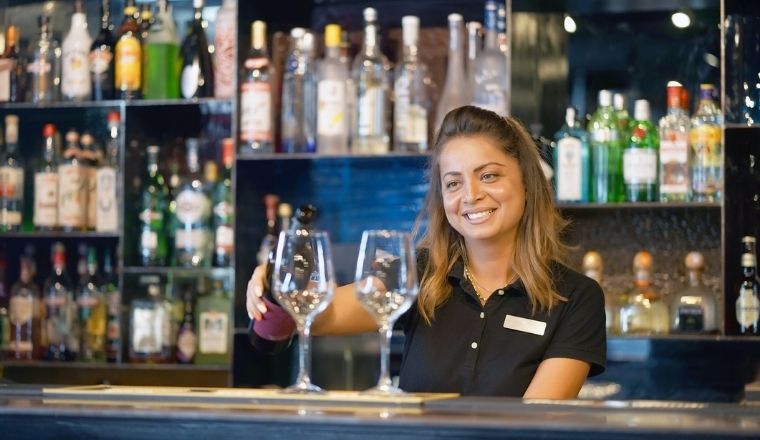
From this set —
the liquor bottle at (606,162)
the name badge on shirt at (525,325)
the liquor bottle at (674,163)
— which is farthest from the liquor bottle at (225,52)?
the name badge on shirt at (525,325)

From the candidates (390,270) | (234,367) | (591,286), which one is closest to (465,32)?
(234,367)

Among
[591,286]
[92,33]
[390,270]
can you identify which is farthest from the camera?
[92,33]

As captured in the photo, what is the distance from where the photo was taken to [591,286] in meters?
2.14

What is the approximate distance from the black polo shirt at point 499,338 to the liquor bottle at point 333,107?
113cm

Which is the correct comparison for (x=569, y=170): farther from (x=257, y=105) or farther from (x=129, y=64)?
(x=129, y=64)

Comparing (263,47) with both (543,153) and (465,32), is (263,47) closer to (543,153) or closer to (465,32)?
(465,32)

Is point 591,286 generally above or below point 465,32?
below

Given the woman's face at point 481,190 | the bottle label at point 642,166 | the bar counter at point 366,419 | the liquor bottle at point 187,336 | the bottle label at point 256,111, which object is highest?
the bottle label at point 256,111

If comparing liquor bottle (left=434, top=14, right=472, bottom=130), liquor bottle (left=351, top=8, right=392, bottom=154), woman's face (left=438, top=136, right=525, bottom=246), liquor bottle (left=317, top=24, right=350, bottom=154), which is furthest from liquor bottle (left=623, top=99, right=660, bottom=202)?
woman's face (left=438, top=136, right=525, bottom=246)

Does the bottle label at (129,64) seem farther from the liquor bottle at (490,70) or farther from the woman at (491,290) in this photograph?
the woman at (491,290)

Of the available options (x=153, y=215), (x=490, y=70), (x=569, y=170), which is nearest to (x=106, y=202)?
(x=153, y=215)

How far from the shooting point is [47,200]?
11.5ft

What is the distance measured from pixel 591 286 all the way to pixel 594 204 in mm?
952

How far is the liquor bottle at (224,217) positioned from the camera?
133 inches
